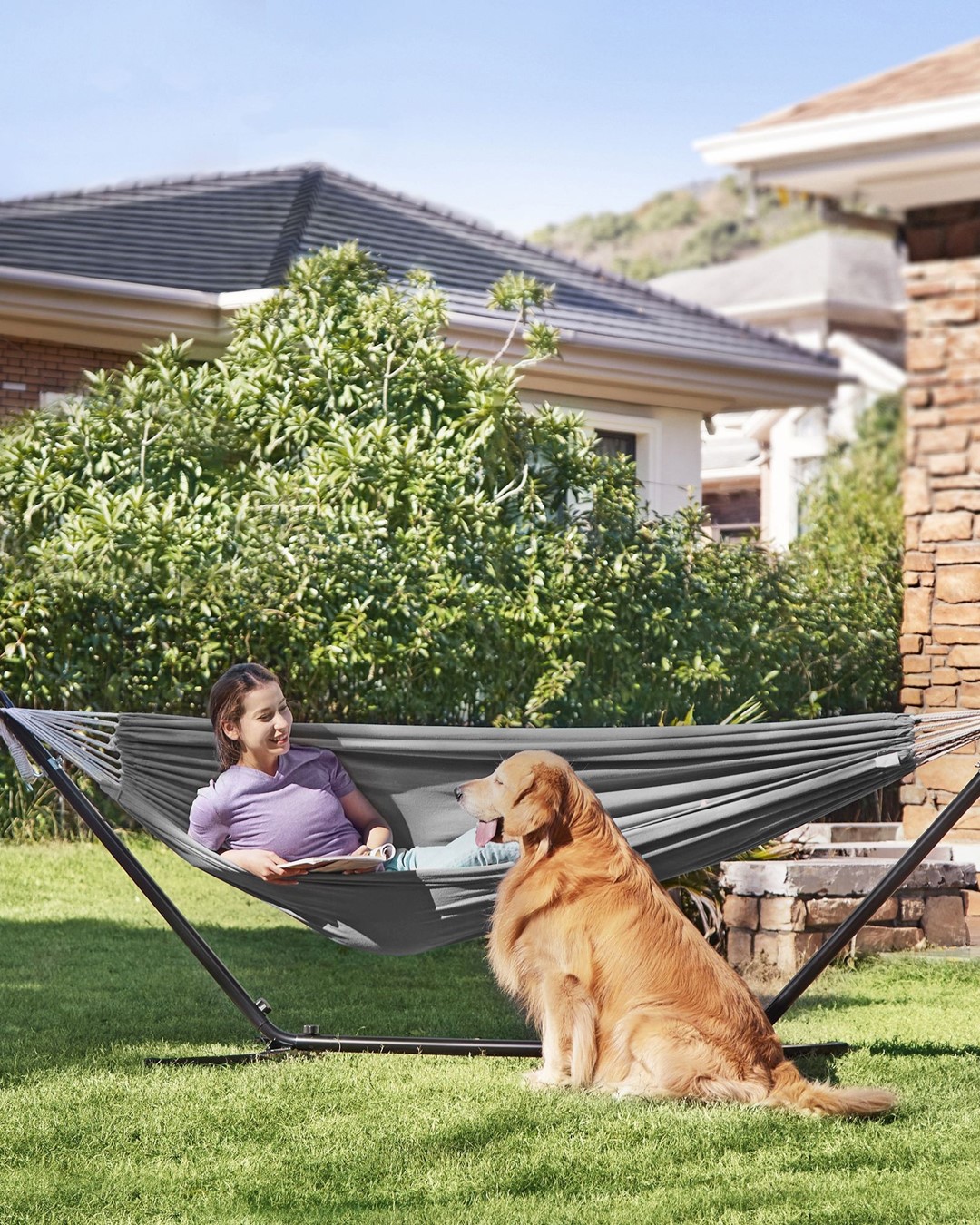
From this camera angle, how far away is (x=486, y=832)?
4.06 m

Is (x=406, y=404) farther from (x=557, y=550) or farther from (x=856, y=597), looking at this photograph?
(x=856, y=597)

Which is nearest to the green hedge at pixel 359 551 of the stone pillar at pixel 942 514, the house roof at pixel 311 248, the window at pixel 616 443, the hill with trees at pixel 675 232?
the stone pillar at pixel 942 514

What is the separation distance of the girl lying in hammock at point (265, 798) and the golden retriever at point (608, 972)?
367 mm

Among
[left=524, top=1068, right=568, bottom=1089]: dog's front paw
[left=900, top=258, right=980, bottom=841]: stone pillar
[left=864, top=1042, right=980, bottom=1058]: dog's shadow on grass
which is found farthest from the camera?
[left=900, top=258, right=980, bottom=841]: stone pillar

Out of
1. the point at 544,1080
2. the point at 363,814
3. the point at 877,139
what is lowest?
the point at 544,1080

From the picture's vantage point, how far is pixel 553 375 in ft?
36.0

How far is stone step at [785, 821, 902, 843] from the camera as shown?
23.2 ft

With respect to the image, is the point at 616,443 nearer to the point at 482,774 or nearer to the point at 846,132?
the point at 846,132

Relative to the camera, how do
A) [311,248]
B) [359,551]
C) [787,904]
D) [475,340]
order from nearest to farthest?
[787,904]
[359,551]
[475,340]
[311,248]

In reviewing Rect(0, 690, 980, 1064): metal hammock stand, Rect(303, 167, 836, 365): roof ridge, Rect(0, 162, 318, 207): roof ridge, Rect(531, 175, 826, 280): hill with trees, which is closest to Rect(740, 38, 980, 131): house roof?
Rect(0, 690, 980, 1064): metal hammock stand

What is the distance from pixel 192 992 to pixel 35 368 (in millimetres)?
5686

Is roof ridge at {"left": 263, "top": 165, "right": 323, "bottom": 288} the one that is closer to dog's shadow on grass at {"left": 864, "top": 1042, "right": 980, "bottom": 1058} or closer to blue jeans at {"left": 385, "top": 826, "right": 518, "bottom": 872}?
blue jeans at {"left": 385, "top": 826, "right": 518, "bottom": 872}

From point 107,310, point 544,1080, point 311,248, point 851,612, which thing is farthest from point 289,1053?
point 311,248

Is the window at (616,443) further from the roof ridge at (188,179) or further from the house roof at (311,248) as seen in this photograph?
the roof ridge at (188,179)
